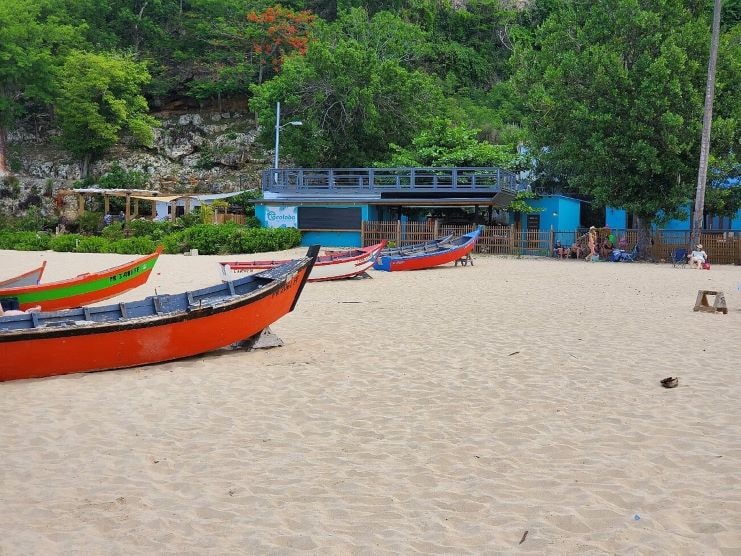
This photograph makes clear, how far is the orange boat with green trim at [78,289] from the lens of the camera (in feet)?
37.8

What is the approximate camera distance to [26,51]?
46.4 metres

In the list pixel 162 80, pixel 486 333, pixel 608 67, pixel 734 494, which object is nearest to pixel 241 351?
pixel 486 333

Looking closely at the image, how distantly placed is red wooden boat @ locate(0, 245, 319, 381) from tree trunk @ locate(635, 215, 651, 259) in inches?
983

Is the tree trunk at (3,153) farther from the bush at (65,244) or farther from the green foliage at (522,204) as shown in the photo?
the green foliage at (522,204)

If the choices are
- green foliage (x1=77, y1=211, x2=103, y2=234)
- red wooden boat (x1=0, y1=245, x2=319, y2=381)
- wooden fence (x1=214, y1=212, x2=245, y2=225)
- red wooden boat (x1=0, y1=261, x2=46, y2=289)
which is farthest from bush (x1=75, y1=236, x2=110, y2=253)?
red wooden boat (x1=0, y1=245, x2=319, y2=381)

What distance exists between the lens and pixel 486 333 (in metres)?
10.7

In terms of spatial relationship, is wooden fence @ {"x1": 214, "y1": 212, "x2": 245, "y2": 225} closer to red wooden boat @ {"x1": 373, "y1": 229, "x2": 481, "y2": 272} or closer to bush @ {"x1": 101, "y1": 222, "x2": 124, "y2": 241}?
bush @ {"x1": 101, "y1": 222, "x2": 124, "y2": 241}

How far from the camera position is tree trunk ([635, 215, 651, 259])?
30.8 m

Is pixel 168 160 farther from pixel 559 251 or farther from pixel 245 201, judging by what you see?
pixel 559 251

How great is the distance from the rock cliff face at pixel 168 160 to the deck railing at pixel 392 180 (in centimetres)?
1416

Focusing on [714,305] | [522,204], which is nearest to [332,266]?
[714,305]

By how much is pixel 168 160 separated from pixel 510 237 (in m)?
29.5

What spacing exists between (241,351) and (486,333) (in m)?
3.93

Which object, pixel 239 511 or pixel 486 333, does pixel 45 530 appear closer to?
pixel 239 511
